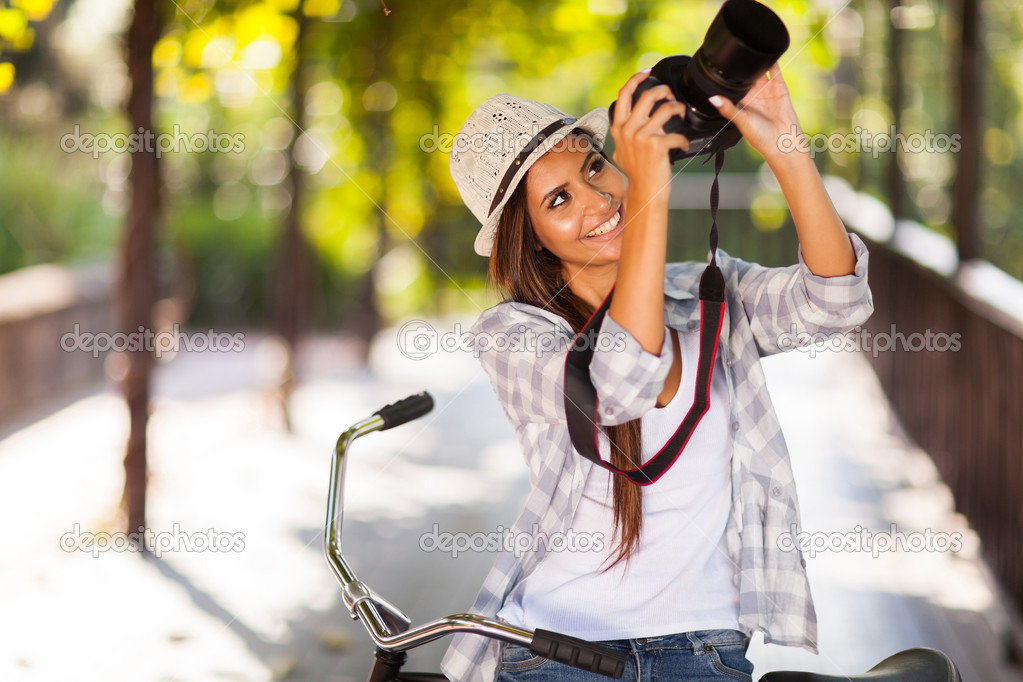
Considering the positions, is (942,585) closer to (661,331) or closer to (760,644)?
(760,644)

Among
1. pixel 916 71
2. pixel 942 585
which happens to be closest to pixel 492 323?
pixel 942 585

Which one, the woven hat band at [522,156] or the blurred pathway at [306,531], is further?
the blurred pathway at [306,531]

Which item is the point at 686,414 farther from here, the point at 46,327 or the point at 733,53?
the point at 46,327

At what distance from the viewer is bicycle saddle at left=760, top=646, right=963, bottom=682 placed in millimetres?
1282

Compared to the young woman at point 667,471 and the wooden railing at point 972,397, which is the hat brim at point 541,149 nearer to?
the young woman at point 667,471

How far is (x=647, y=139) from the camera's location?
118 cm

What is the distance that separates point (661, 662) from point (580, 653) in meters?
0.24

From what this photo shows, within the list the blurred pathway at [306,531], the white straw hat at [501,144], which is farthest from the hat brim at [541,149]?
the blurred pathway at [306,531]

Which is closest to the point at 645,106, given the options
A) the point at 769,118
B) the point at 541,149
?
the point at 769,118

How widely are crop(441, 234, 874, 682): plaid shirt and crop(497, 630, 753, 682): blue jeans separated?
0.04 m

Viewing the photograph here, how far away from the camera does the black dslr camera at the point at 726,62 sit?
3.87 feet

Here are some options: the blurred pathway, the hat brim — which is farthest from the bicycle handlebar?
the blurred pathway

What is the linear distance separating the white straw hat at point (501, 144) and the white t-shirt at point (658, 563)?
0.37m

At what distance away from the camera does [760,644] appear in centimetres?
310
